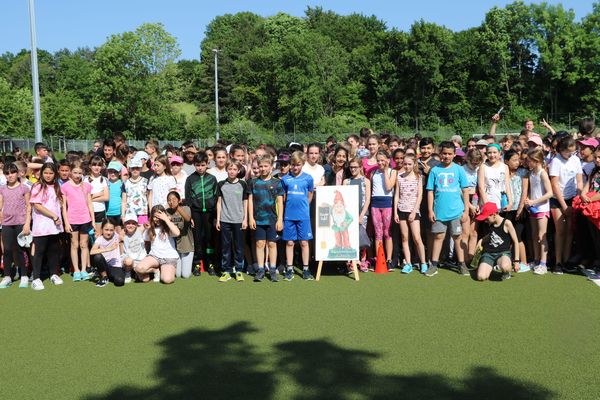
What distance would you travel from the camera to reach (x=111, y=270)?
8.23 metres

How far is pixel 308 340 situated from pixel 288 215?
2.89 m

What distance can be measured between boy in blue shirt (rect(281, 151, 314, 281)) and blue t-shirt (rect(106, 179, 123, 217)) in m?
2.73

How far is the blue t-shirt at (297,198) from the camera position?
8258 millimetres

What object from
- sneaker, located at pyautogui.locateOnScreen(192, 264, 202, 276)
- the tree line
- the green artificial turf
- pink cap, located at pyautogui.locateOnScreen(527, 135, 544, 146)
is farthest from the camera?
the tree line

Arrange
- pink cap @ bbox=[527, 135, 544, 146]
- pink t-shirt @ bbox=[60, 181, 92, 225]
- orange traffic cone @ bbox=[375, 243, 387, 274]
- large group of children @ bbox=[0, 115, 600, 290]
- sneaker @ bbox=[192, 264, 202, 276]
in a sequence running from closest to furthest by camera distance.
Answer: large group of children @ bbox=[0, 115, 600, 290], pink t-shirt @ bbox=[60, 181, 92, 225], orange traffic cone @ bbox=[375, 243, 387, 274], sneaker @ bbox=[192, 264, 202, 276], pink cap @ bbox=[527, 135, 544, 146]

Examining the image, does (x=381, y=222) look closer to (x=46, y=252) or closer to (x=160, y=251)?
(x=160, y=251)

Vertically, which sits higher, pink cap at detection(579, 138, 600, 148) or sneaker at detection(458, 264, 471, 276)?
pink cap at detection(579, 138, 600, 148)

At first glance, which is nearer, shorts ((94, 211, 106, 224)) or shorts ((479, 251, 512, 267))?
shorts ((479, 251, 512, 267))

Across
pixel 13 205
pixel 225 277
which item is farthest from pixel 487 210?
pixel 13 205

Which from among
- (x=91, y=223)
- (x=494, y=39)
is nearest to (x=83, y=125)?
(x=494, y=39)

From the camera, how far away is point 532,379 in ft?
15.4

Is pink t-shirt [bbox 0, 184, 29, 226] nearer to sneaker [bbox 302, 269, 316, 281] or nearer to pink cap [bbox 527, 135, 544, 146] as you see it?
sneaker [bbox 302, 269, 316, 281]

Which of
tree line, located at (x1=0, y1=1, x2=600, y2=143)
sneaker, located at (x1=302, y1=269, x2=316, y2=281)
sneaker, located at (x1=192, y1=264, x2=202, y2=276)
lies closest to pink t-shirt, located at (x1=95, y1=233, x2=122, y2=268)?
sneaker, located at (x1=192, y1=264, x2=202, y2=276)

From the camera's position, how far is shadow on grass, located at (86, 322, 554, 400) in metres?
4.47
